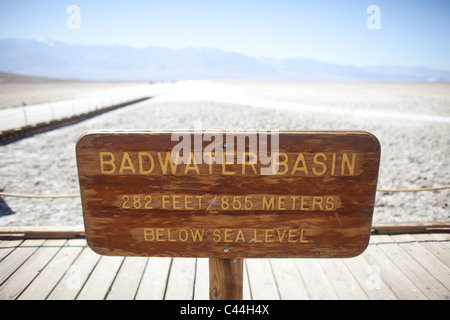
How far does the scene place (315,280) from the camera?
247cm

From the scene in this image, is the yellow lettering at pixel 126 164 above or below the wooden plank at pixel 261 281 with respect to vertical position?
above

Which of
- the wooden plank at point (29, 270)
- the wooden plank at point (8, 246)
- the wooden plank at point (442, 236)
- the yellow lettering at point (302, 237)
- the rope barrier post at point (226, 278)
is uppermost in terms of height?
the yellow lettering at point (302, 237)

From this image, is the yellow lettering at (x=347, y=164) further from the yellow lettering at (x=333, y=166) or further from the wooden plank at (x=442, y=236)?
the wooden plank at (x=442, y=236)

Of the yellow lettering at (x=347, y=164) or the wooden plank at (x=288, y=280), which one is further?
the wooden plank at (x=288, y=280)

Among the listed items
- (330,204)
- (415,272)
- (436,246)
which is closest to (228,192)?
(330,204)

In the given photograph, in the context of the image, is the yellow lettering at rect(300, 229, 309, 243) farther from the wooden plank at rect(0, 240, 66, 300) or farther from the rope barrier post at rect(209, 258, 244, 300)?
the wooden plank at rect(0, 240, 66, 300)

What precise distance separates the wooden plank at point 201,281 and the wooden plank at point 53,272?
3.88 feet

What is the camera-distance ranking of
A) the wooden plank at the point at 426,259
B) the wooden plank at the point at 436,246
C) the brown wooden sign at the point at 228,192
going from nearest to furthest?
the brown wooden sign at the point at 228,192 < the wooden plank at the point at 426,259 < the wooden plank at the point at 436,246

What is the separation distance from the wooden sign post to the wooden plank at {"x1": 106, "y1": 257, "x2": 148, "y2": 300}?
0.98m

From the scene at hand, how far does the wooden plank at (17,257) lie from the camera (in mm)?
2527

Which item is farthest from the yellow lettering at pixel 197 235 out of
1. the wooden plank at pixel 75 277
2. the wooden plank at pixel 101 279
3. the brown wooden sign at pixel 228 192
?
the wooden plank at pixel 75 277

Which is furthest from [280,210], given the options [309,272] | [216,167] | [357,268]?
[357,268]
